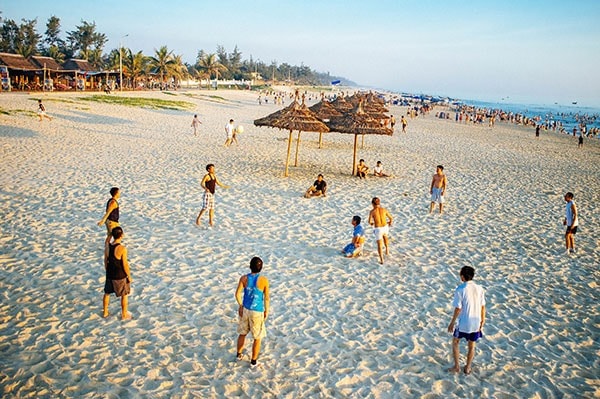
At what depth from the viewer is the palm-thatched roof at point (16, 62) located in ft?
106

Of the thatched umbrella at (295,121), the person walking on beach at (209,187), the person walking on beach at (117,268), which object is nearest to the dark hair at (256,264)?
the person walking on beach at (117,268)

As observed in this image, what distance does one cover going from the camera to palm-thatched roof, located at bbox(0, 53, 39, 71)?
32306 millimetres

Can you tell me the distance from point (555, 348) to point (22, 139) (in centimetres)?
1871

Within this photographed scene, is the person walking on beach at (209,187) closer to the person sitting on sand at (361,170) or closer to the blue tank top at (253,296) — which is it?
the blue tank top at (253,296)

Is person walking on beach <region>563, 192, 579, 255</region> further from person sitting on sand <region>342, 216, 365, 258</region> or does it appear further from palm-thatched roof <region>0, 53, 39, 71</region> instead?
palm-thatched roof <region>0, 53, 39, 71</region>

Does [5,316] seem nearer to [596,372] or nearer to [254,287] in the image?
[254,287]

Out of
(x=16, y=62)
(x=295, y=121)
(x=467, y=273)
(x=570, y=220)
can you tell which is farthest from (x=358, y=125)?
(x=16, y=62)

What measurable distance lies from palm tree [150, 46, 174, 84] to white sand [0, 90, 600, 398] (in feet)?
132

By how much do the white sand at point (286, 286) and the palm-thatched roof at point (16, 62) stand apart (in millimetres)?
23399

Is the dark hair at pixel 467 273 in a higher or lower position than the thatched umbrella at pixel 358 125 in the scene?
lower

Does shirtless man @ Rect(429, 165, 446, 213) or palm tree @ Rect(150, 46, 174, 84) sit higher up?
palm tree @ Rect(150, 46, 174, 84)

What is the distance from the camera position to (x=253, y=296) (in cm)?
432

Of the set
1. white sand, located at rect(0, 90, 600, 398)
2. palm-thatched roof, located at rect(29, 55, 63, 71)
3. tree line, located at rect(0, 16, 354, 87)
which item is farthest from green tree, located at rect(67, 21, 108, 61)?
white sand, located at rect(0, 90, 600, 398)

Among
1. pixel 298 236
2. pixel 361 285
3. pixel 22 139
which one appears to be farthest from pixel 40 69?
pixel 361 285
